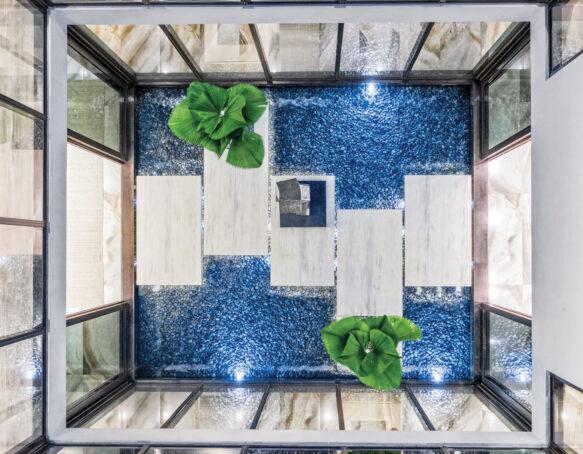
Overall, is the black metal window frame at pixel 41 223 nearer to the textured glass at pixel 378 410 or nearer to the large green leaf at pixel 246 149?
the large green leaf at pixel 246 149

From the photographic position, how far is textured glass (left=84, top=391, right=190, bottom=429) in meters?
2.49

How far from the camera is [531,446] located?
2.20 meters

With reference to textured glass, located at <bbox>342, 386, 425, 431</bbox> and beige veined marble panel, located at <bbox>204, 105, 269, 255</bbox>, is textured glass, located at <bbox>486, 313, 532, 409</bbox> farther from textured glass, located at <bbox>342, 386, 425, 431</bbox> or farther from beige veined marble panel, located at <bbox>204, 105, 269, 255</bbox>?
beige veined marble panel, located at <bbox>204, 105, 269, 255</bbox>

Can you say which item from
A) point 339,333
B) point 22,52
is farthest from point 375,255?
point 22,52

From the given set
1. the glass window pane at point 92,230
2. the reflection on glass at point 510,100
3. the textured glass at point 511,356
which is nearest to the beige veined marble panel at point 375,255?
the textured glass at point 511,356

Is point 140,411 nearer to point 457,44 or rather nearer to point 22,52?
point 22,52

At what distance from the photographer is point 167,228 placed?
3.16 m

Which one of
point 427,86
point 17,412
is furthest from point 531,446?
point 17,412

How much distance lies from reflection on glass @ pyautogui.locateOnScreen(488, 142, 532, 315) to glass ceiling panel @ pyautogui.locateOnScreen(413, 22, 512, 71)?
71 cm

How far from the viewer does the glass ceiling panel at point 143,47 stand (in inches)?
98.6

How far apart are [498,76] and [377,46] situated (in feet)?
2.95

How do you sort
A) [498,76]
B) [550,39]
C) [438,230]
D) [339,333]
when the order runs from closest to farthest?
[550,39]
[339,333]
[498,76]
[438,230]

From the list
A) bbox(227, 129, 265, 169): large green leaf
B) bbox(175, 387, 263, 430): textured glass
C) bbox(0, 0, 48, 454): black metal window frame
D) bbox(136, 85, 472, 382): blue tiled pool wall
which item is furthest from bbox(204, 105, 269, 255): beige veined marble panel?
bbox(0, 0, 48, 454): black metal window frame

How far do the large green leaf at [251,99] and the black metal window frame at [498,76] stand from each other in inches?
63.1
